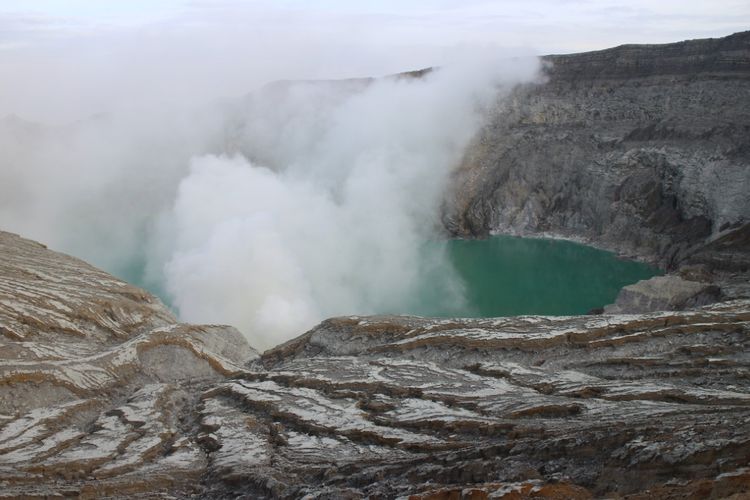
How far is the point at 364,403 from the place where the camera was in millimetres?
31406

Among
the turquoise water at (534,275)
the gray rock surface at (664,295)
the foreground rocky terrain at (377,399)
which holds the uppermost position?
the foreground rocky terrain at (377,399)

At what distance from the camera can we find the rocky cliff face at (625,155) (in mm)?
84812

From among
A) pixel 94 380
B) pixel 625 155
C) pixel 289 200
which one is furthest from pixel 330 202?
pixel 94 380

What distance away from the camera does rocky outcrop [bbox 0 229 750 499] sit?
1908cm

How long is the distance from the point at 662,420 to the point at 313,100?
10994 centimetres

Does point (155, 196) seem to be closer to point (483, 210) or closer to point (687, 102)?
point (483, 210)

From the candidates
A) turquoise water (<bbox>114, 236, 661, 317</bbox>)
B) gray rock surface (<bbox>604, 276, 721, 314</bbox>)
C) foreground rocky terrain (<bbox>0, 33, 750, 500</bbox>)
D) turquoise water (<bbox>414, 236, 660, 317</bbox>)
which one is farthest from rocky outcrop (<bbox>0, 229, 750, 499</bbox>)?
turquoise water (<bbox>414, 236, 660, 317</bbox>)

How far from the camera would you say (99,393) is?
35.6 m

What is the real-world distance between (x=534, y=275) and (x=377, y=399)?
181 feet

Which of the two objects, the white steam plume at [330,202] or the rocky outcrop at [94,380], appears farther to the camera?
the white steam plume at [330,202]

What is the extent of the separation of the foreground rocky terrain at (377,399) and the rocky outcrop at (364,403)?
0.10m

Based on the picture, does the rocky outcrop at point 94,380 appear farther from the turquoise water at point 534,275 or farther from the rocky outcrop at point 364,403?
the turquoise water at point 534,275

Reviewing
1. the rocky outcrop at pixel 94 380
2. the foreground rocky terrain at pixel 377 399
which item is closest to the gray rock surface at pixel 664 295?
the foreground rocky terrain at pixel 377 399

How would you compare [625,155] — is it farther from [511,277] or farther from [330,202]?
[330,202]
